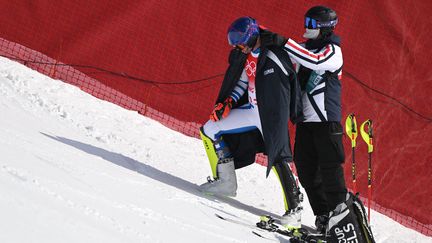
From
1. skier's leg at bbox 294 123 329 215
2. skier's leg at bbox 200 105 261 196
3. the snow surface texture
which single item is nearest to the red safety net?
the snow surface texture

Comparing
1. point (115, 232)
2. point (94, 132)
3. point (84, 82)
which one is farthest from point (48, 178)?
point (84, 82)

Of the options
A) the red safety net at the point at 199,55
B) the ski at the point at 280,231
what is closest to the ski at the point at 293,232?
the ski at the point at 280,231

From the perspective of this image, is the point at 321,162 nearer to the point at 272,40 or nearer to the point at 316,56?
the point at 316,56

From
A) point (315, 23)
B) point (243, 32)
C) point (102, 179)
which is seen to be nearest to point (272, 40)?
point (243, 32)

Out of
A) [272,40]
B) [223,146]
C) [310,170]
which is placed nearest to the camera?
[272,40]

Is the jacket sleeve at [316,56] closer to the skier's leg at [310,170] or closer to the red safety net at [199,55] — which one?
the skier's leg at [310,170]

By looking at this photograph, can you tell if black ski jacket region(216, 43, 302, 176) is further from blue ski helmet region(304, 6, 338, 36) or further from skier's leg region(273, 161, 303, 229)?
blue ski helmet region(304, 6, 338, 36)

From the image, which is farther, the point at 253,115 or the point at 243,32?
the point at 253,115

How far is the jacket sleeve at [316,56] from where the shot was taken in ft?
18.1

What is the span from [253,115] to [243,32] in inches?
24.1

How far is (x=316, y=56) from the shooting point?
551 cm

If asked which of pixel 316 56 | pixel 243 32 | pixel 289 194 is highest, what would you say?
pixel 243 32

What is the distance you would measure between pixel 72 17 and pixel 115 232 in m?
4.57

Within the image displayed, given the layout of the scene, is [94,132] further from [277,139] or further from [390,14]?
[390,14]
